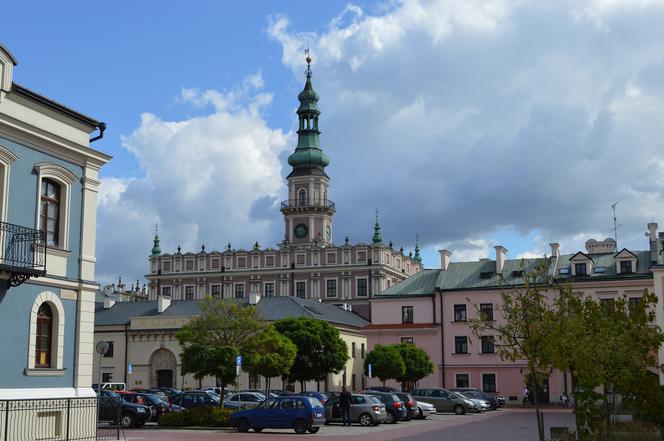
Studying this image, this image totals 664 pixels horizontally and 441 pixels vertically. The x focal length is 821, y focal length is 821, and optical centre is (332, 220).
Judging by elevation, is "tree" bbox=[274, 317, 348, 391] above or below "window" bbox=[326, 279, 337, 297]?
below

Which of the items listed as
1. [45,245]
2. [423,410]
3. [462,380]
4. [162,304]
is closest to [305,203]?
[162,304]

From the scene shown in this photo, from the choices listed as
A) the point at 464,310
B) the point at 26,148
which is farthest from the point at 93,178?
the point at 464,310

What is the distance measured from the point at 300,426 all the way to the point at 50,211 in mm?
12805

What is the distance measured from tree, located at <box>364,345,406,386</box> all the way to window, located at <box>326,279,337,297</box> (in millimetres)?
35942

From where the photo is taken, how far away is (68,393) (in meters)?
24.4

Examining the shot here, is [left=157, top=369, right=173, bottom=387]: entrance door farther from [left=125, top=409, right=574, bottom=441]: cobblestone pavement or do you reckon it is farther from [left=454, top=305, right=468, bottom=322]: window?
[left=125, top=409, right=574, bottom=441]: cobblestone pavement

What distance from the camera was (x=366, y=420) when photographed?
36.2 meters

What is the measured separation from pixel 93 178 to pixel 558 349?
1515cm

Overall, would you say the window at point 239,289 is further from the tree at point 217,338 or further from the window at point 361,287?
the tree at point 217,338

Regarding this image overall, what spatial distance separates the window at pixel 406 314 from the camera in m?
68.4

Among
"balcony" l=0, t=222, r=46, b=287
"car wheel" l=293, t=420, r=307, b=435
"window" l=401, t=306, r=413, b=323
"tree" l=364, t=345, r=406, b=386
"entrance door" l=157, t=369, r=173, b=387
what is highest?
"window" l=401, t=306, r=413, b=323

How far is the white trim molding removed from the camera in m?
23.5

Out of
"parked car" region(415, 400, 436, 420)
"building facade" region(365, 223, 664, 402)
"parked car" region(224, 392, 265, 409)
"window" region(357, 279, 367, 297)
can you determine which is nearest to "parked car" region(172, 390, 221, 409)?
"parked car" region(224, 392, 265, 409)

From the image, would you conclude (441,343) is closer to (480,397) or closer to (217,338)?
(480,397)
